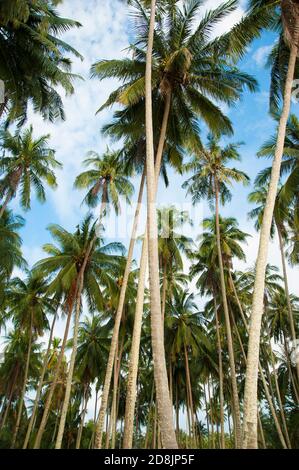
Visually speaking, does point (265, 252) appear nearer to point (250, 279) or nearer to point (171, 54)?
point (171, 54)

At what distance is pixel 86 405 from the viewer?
109 ft

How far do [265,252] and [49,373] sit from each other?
3705cm

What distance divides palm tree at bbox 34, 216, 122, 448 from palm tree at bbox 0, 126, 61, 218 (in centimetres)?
319

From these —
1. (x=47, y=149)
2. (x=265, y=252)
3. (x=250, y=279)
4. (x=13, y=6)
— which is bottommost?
(x=265, y=252)

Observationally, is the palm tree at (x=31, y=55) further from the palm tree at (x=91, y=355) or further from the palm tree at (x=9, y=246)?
the palm tree at (x=91, y=355)

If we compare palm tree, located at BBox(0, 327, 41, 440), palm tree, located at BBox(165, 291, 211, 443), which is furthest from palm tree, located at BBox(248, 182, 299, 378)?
palm tree, located at BBox(0, 327, 41, 440)

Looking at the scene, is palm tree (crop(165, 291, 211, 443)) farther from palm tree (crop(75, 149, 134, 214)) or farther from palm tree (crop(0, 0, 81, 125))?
palm tree (crop(0, 0, 81, 125))

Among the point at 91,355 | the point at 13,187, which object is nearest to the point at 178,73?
the point at 13,187

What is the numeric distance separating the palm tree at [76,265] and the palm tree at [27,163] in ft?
10.5

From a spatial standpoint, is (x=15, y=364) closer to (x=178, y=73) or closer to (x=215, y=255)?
(x=215, y=255)

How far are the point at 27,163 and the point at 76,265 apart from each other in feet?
23.1
